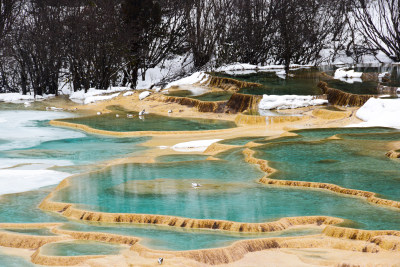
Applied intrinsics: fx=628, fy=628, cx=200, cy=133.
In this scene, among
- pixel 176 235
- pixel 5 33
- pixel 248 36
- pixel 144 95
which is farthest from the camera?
pixel 248 36

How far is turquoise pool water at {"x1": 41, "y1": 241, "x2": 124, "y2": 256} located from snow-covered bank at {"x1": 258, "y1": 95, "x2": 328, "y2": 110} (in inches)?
467

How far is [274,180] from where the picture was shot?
30.1 ft

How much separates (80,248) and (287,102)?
40.6 ft

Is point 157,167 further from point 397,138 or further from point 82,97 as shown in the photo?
point 82,97

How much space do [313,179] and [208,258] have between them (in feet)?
11.4

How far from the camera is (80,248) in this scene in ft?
22.2

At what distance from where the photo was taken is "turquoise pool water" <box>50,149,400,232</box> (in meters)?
7.59

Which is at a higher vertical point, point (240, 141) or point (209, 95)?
point (209, 95)

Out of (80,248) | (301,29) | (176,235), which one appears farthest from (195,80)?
(80,248)

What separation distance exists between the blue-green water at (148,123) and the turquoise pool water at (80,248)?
973 cm

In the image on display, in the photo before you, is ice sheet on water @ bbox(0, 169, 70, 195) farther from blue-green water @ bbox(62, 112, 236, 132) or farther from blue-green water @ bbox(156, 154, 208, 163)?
blue-green water @ bbox(62, 112, 236, 132)

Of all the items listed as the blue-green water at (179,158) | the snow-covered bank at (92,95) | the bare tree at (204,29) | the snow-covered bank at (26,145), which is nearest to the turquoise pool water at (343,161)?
the blue-green water at (179,158)

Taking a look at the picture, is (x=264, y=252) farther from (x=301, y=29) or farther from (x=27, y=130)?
(x=301, y=29)

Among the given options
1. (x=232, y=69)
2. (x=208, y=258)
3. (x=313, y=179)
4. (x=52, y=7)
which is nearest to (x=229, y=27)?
Result: (x=232, y=69)
